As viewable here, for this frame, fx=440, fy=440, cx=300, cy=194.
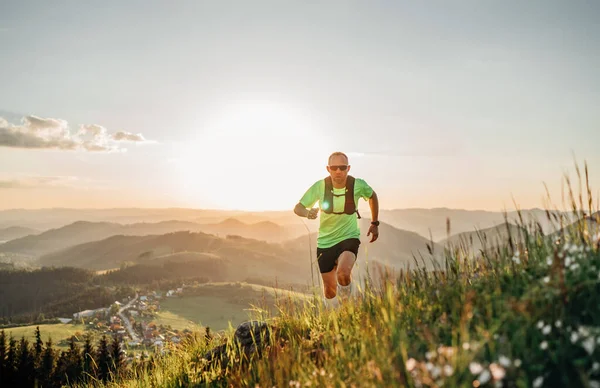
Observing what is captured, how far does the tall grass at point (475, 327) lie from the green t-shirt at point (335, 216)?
3.02 metres

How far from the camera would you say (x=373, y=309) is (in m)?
5.22

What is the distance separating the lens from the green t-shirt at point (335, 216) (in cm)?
920

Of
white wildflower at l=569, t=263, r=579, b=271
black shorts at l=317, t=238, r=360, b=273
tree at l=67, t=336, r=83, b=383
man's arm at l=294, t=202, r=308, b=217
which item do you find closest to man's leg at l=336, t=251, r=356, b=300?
black shorts at l=317, t=238, r=360, b=273

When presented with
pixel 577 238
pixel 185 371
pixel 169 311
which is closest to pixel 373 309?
pixel 577 238

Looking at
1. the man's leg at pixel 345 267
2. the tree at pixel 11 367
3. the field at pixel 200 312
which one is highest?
the man's leg at pixel 345 267

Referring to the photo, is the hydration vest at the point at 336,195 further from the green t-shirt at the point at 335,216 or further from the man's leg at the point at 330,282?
the man's leg at the point at 330,282

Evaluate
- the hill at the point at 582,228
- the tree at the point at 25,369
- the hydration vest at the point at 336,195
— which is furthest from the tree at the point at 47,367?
the hill at the point at 582,228

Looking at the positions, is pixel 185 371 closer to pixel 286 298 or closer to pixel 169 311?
pixel 286 298

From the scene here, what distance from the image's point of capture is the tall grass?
2836 millimetres

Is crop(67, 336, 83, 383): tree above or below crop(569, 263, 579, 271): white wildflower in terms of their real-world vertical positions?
below

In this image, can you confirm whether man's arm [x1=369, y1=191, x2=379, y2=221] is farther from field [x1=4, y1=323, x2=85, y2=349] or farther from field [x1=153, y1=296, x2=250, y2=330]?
field [x1=153, y1=296, x2=250, y2=330]

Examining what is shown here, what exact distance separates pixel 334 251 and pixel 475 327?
5.96 m

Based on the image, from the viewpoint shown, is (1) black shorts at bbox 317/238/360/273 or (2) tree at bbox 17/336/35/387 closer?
(1) black shorts at bbox 317/238/360/273

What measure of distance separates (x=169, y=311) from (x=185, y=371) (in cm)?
18299
